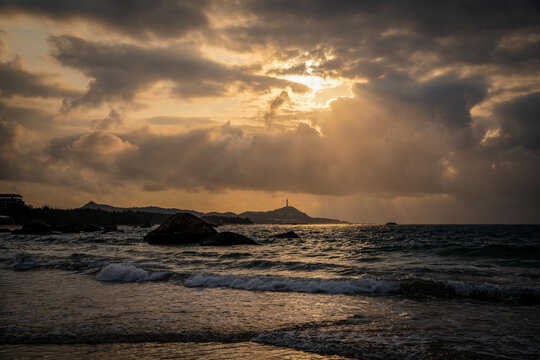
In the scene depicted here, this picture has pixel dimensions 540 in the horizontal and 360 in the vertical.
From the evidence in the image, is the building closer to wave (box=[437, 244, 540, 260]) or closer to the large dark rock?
the large dark rock

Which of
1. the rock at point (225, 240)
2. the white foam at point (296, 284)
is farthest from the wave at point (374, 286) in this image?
the rock at point (225, 240)

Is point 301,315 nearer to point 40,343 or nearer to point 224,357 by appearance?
point 224,357

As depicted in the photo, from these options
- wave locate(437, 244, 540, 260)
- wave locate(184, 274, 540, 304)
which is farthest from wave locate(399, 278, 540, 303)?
wave locate(437, 244, 540, 260)

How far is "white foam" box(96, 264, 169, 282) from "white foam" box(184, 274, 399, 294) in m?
1.92

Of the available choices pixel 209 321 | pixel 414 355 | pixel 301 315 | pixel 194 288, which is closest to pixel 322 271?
pixel 194 288

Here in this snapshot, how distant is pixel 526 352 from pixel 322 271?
1066cm

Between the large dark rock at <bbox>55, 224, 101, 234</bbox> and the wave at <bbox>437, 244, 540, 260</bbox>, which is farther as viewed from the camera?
the large dark rock at <bbox>55, 224, 101, 234</bbox>

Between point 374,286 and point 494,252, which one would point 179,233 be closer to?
point 374,286

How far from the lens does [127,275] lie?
1548 centimetres

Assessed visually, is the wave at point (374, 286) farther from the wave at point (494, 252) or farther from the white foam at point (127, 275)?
the wave at point (494, 252)

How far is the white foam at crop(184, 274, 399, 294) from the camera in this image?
42.1 feet

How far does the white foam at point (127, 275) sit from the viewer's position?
15186 millimetres

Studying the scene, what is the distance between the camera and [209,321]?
28.3 ft

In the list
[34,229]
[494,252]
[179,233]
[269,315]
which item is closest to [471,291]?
[269,315]
